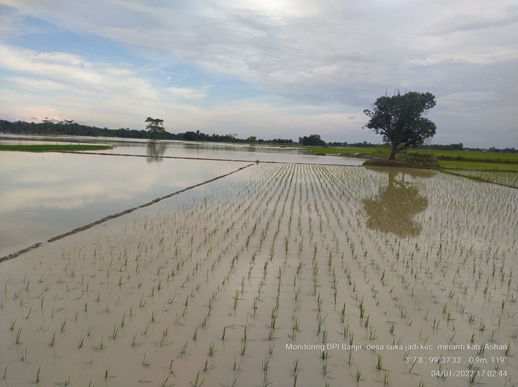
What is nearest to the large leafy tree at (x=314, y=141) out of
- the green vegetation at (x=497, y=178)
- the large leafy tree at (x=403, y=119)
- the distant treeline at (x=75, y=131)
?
the distant treeline at (x=75, y=131)

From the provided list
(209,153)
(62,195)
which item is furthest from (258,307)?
(209,153)

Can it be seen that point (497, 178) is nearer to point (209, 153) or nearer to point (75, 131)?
point (209, 153)

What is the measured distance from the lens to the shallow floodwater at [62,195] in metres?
5.70

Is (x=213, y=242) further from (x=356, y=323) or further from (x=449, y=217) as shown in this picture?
(x=449, y=217)

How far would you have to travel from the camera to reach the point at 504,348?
2834 mm

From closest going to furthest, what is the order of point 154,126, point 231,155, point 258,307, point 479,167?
point 258,307
point 479,167
point 231,155
point 154,126

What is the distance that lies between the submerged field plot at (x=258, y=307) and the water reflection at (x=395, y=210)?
379mm

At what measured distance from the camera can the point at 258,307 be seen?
334 centimetres

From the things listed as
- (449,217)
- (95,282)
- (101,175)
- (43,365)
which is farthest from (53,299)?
(101,175)

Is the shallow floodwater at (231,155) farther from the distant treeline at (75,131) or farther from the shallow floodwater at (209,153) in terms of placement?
the distant treeline at (75,131)

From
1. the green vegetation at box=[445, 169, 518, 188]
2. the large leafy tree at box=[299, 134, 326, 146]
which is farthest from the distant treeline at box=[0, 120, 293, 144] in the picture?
the green vegetation at box=[445, 169, 518, 188]

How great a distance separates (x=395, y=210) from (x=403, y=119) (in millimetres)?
22737

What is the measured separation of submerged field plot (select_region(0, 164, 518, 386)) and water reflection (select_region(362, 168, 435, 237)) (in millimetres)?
379

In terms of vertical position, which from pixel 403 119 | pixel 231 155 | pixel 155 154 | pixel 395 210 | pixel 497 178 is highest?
pixel 403 119
